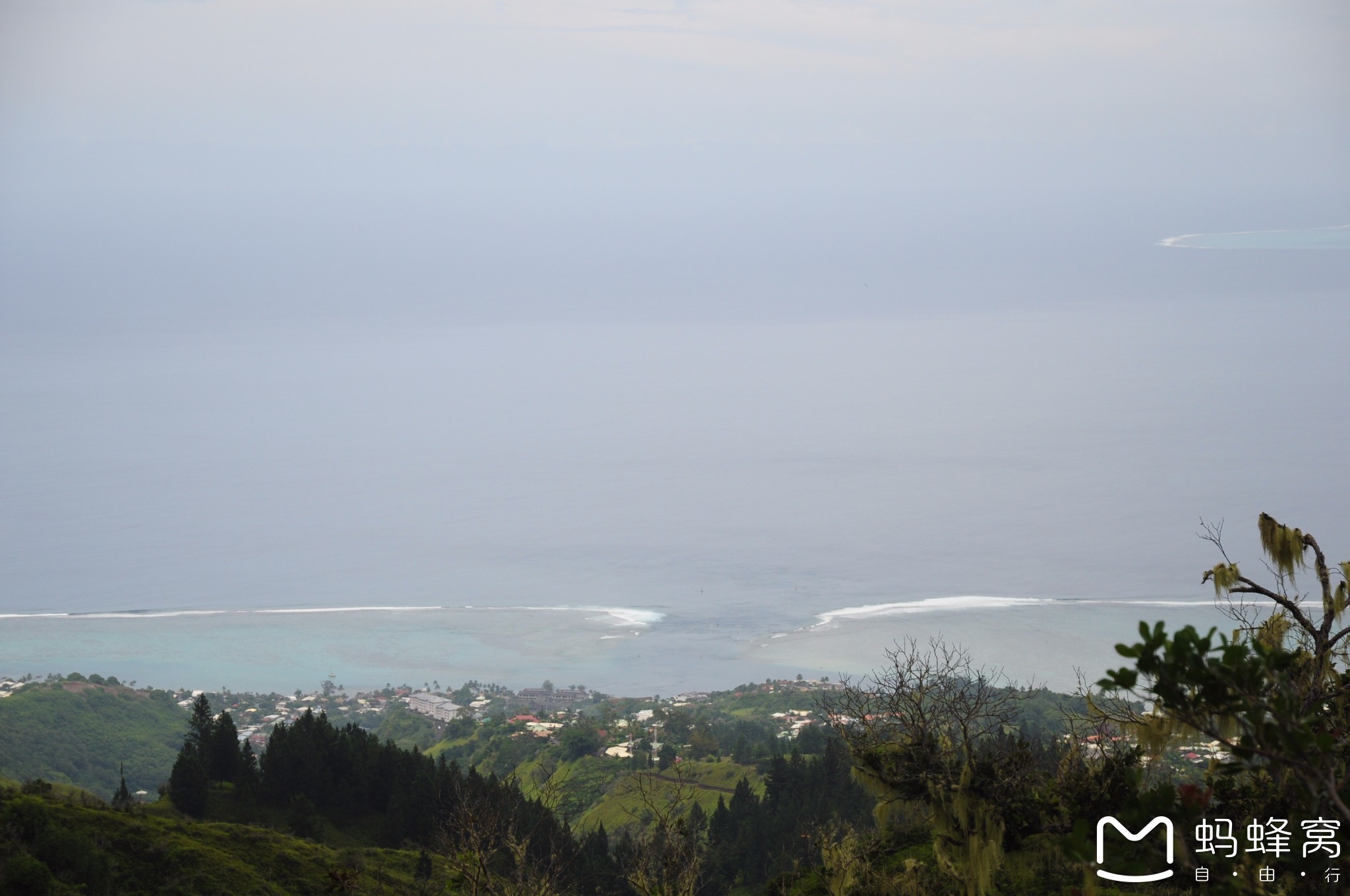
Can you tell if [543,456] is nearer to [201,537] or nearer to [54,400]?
[201,537]

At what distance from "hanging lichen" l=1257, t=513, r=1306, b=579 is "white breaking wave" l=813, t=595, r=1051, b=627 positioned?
32.2m

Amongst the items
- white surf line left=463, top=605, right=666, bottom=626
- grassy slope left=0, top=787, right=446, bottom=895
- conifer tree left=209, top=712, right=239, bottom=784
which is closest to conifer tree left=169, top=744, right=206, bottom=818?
conifer tree left=209, top=712, right=239, bottom=784

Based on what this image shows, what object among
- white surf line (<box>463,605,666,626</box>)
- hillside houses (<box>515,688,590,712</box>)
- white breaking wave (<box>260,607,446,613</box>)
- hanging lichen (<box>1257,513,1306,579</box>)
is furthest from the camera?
white breaking wave (<box>260,607,446,613</box>)

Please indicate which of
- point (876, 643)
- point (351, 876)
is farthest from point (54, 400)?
point (351, 876)

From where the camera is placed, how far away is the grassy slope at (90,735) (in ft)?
98.7

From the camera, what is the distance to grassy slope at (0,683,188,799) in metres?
30.1

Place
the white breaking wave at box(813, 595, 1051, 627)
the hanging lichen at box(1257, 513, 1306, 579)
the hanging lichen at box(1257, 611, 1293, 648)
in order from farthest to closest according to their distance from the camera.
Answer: the white breaking wave at box(813, 595, 1051, 627) < the hanging lichen at box(1257, 611, 1293, 648) < the hanging lichen at box(1257, 513, 1306, 579)

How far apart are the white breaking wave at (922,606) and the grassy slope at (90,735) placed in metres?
21.6

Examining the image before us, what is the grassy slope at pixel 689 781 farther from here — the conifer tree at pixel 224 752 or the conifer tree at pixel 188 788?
the conifer tree at pixel 188 788

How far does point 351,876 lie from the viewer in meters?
8.02

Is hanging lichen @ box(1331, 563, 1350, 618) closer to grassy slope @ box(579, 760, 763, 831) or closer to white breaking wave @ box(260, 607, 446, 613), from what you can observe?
grassy slope @ box(579, 760, 763, 831)

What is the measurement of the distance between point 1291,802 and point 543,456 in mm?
66062

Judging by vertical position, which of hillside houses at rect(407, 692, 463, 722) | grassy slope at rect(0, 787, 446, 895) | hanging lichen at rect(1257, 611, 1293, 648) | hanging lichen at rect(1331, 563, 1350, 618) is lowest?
hillside houses at rect(407, 692, 463, 722)

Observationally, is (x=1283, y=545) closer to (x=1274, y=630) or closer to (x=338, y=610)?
(x=1274, y=630)
